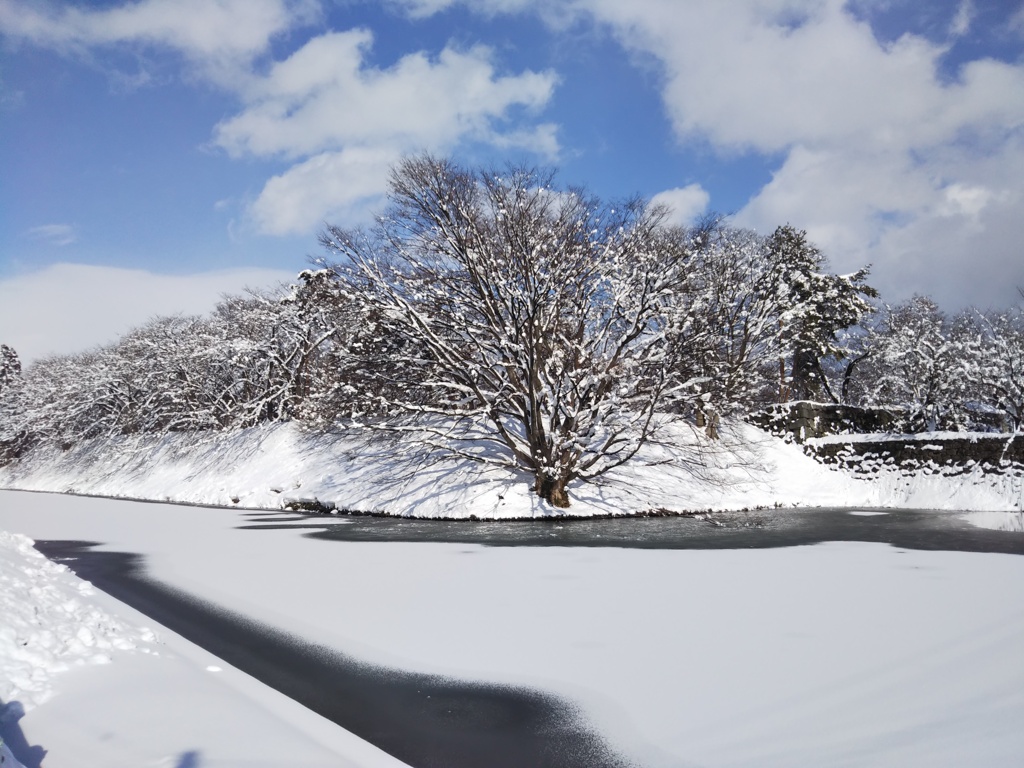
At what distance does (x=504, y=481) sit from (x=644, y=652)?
13.7 meters

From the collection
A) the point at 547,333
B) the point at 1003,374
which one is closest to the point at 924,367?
the point at 1003,374

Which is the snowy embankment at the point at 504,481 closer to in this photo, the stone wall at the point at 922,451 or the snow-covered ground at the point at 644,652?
the stone wall at the point at 922,451

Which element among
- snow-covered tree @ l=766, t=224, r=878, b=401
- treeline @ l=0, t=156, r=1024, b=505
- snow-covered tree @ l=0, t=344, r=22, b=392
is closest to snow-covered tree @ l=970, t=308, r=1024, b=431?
treeline @ l=0, t=156, r=1024, b=505

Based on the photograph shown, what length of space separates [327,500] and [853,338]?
32.2m

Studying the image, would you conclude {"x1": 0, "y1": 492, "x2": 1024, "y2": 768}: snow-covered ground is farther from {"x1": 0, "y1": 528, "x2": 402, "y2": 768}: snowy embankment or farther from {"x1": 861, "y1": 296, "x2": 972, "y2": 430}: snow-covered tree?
{"x1": 861, "y1": 296, "x2": 972, "y2": 430}: snow-covered tree

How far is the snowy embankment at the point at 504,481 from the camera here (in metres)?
19.2

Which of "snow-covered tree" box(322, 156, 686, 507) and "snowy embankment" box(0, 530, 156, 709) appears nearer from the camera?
"snowy embankment" box(0, 530, 156, 709)

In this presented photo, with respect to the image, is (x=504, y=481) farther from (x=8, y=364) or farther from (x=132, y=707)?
(x=8, y=364)

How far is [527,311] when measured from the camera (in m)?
18.3

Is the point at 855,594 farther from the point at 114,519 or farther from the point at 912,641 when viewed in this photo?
the point at 114,519

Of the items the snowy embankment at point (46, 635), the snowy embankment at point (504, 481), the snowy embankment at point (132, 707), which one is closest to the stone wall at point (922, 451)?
the snowy embankment at point (504, 481)

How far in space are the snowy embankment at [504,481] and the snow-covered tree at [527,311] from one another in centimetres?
120

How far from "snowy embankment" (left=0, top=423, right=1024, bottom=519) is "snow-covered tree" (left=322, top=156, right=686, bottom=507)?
1.20 meters

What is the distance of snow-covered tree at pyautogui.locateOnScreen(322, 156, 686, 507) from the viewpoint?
1809cm
